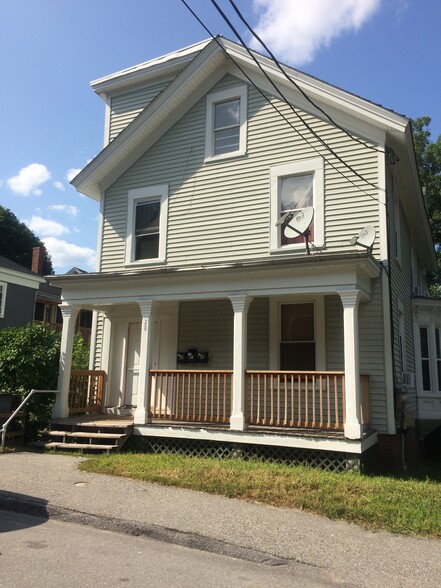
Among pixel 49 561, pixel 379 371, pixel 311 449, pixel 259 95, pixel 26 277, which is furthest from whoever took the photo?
pixel 26 277

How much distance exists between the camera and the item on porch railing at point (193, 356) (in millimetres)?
10961

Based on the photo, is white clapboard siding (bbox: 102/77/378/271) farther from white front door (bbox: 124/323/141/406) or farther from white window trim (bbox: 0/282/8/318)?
white window trim (bbox: 0/282/8/318)

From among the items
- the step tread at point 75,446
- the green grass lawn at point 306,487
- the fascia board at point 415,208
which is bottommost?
the green grass lawn at point 306,487

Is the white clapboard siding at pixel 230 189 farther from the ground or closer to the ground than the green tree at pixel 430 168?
closer to the ground

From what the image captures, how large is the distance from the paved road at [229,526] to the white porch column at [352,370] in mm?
2236

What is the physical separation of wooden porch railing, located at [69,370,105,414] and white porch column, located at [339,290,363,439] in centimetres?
601

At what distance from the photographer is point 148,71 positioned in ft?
43.9

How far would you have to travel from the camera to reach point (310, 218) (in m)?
9.67

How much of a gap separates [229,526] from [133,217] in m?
8.70

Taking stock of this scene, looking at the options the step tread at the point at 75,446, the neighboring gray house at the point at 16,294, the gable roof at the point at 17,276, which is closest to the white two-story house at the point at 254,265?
the step tread at the point at 75,446

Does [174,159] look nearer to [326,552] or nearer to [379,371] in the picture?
[379,371]

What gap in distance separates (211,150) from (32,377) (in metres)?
6.58

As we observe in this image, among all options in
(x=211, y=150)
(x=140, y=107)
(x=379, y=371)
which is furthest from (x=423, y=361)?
(x=140, y=107)

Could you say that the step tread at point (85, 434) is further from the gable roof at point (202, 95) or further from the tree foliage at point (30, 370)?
the gable roof at point (202, 95)
